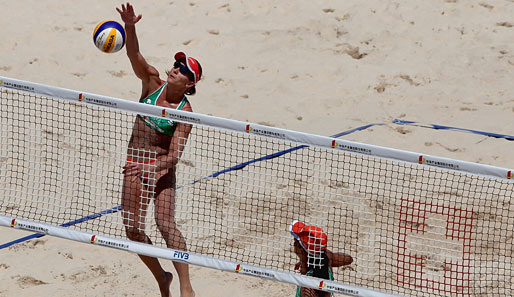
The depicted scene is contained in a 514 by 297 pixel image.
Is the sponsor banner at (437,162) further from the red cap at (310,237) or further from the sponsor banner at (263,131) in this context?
the sponsor banner at (263,131)

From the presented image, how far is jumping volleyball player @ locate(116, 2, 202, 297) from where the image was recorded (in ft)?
20.1

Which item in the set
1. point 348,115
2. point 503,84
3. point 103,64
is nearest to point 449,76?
point 503,84

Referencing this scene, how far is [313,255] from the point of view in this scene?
5750mm

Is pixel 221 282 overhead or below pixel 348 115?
below

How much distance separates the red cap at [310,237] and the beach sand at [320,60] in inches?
146

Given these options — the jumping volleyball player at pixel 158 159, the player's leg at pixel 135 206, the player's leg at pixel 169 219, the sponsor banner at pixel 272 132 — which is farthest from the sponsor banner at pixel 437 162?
the player's leg at pixel 135 206

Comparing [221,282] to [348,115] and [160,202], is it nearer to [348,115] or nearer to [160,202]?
[160,202]

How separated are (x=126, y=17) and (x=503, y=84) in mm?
5602

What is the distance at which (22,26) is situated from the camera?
11.3m

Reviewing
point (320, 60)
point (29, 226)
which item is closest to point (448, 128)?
point (320, 60)

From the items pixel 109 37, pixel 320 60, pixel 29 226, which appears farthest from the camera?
pixel 320 60

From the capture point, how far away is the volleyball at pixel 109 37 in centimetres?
679

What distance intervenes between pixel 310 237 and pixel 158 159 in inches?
52.4

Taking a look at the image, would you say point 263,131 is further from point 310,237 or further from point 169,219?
point 169,219
